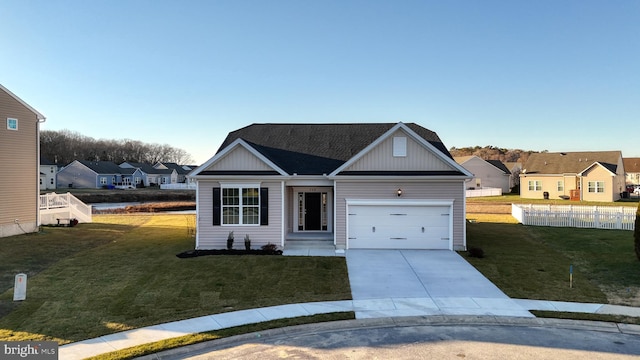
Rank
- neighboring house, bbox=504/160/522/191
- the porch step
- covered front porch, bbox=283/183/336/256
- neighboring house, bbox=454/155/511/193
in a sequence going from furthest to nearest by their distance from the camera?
1. neighboring house, bbox=504/160/522/191
2. neighboring house, bbox=454/155/511/193
3. covered front porch, bbox=283/183/336/256
4. the porch step

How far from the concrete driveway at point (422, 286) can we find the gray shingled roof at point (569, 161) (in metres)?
36.7

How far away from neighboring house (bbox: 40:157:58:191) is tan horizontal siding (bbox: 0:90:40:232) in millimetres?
55864

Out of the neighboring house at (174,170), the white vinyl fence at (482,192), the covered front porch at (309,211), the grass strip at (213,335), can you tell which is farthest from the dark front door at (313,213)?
the neighboring house at (174,170)

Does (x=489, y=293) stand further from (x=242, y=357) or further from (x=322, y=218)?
(x=322, y=218)

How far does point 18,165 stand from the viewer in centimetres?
1970

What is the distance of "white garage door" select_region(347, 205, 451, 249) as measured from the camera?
16.6m

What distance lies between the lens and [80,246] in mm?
17547

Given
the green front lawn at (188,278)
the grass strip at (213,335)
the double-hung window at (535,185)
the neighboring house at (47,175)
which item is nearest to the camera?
the grass strip at (213,335)

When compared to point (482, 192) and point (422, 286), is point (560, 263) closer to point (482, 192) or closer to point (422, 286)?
point (422, 286)

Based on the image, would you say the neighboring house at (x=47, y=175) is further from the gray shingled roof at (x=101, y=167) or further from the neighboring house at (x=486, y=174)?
the neighboring house at (x=486, y=174)

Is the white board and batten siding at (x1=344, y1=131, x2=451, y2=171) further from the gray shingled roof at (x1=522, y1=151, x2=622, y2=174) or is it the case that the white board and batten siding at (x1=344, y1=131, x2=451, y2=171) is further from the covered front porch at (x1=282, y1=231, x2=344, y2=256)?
the gray shingled roof at (x1=522, y1=151, x2=622, y2=174)

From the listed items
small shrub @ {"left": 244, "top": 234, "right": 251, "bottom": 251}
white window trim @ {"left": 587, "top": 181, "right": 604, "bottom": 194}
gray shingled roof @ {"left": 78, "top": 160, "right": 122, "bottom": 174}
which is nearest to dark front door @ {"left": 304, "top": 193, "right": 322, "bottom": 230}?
small shrub @ {"left": 244, "top": 234, "right": 251, "bottom": 251}

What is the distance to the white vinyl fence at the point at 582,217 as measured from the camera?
21625mm

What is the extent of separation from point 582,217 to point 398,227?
43.9ft
